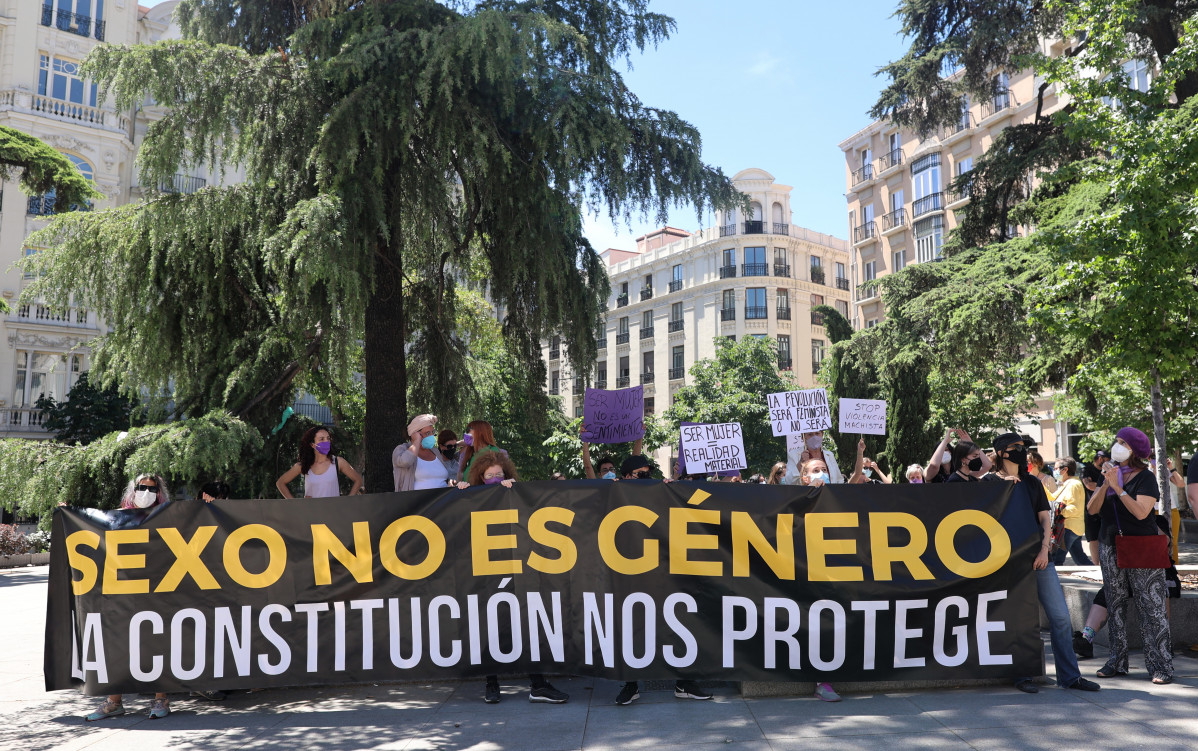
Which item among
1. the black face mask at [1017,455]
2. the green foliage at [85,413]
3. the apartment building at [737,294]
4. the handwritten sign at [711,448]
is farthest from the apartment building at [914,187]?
the black face mask at [1017,455]

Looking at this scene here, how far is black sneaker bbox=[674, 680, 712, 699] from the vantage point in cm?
618

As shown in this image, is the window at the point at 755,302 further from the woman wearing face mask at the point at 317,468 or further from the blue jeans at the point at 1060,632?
the blue jeans at the point at 1060,632

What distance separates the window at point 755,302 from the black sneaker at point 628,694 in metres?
57.8

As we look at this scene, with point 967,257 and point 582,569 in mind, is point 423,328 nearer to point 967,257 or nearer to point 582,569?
point 582,569

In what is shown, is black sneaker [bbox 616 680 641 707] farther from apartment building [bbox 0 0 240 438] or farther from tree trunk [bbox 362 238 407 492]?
apartment building [bbox 0 0 240 438]

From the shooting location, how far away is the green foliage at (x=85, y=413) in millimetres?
30062

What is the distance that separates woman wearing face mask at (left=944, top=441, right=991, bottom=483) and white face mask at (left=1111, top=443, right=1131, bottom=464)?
86cm

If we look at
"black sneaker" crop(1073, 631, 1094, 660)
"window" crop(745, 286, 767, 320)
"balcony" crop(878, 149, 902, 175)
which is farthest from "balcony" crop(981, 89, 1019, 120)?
Answer: "black sneaker" crop(1073, 631, 1094, 660)

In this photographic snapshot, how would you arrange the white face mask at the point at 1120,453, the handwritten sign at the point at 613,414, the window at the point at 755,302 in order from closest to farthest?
the white face mask at the point at 1120,453 → the handwritten sign at the point at 613,414 → the window at the point at 755,302

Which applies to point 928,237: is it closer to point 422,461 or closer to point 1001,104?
point 1001,104

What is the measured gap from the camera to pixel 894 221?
52.8 meters

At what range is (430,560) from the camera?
20.8 feet

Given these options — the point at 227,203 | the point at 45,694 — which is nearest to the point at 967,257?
the point at 227,203

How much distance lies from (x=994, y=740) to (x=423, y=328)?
916cm
